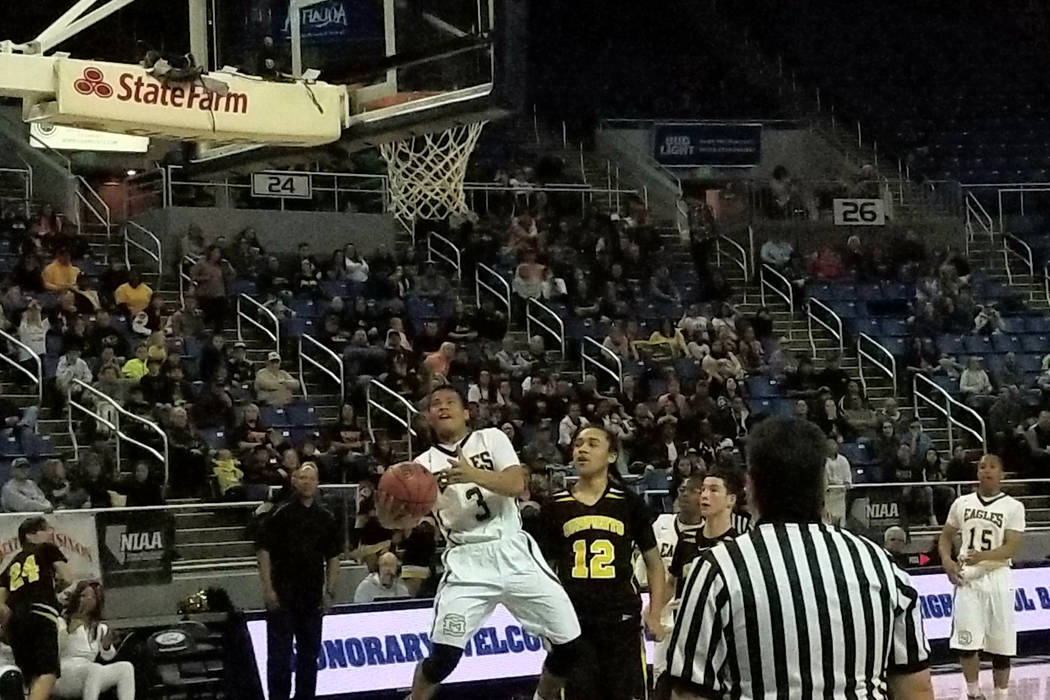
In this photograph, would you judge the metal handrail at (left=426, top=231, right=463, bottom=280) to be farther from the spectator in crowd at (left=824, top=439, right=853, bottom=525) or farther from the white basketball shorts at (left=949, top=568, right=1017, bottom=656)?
the white basketball shorts at (left=949, top=568, right=1017, bottom=656)

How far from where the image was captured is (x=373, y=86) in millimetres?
8727

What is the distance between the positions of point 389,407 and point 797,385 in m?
5.28

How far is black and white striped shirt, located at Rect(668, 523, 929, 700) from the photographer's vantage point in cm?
375

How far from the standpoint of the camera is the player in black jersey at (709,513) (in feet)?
27.2

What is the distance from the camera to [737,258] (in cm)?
2264

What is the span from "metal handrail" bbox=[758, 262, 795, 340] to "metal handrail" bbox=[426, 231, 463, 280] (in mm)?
4491

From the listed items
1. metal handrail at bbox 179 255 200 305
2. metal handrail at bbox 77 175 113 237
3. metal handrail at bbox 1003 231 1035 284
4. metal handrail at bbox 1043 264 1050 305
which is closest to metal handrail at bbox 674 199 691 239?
metal handrail at bbox 1003 231 1035 284

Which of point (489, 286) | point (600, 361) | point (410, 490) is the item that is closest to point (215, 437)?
point (600, 361)

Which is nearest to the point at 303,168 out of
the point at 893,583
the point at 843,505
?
the point at 843,505

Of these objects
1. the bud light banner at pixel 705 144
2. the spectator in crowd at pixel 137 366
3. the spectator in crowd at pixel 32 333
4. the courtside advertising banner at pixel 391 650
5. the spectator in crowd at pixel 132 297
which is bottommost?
the courtside advertising banner at pixel 391 650

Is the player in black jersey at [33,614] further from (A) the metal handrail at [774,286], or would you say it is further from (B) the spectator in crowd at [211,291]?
(A) the metal handrail at [774,286]

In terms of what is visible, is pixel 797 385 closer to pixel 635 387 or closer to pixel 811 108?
pixel 635 387

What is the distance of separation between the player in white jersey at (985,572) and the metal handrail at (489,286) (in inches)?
351

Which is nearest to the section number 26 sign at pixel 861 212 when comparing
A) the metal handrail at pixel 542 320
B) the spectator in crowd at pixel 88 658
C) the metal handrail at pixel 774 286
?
the metal handrail at pixel 774 286
